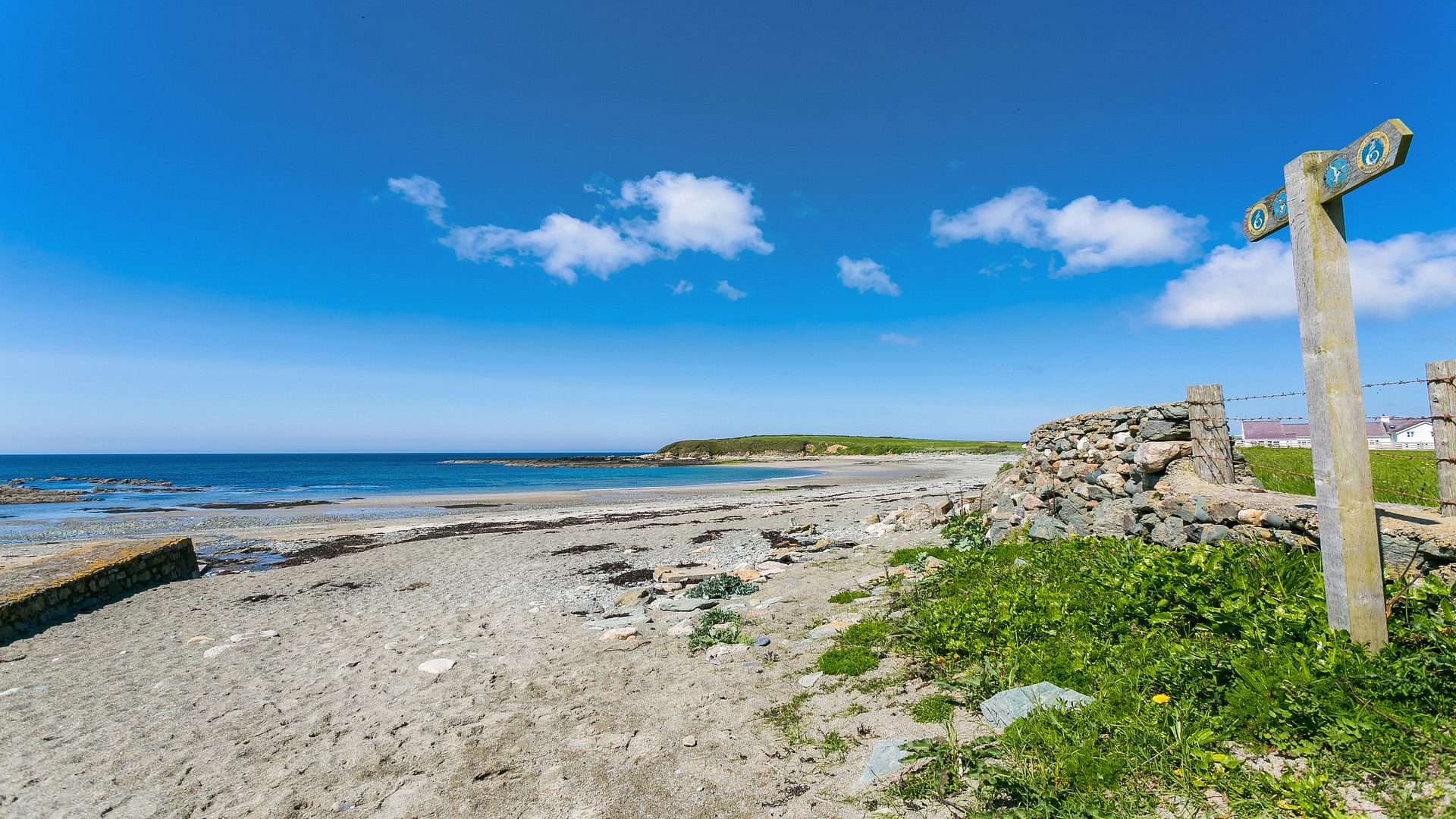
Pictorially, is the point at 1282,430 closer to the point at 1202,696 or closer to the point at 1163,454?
the point at 1163,454

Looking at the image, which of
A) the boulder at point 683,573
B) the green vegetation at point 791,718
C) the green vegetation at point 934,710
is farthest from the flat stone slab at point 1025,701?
the boulder at point 683,573

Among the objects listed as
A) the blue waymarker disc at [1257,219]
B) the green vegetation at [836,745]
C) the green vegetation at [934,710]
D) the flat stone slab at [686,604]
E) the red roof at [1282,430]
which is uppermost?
the blue waymarker disc at [1257,219]

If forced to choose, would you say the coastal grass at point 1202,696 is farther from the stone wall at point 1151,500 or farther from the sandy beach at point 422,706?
the sandy beach at point 422,706

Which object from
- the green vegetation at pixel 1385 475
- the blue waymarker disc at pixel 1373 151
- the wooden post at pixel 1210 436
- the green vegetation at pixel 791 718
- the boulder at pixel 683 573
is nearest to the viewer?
the blue waymarker disc at pixel 1373 151

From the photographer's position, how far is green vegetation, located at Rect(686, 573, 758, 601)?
1021 centimetres

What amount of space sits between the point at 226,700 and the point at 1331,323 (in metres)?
10.9

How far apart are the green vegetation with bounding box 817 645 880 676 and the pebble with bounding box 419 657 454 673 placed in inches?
181

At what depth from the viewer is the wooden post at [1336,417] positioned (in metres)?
4.23

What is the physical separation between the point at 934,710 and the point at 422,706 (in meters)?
5.09

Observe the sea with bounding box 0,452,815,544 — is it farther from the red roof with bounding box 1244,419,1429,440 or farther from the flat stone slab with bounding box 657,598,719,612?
the red roof with bounding box 1244,419,1429,440

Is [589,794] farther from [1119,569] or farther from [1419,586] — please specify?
[1419,586]

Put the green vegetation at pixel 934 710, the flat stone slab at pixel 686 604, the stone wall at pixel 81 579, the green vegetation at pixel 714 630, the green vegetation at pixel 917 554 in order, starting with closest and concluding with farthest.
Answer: the green vegetation at pixel 934 710 < the green vegetation at pixel 714 630 < the stone wall at pixel 81 579 < the flat stone slab at pixel 686 604 < the green vegetation at pixel 917 554

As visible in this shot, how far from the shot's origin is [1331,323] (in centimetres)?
433

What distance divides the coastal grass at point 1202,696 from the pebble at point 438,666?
18.2 ft
